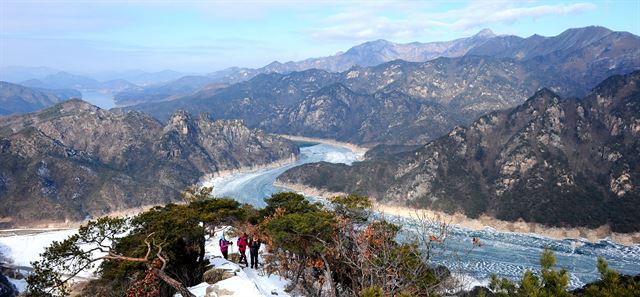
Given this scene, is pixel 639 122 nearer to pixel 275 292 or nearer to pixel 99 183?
pixel 275 292

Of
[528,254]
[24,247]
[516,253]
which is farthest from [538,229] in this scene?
[24,247]

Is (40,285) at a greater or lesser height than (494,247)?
greater

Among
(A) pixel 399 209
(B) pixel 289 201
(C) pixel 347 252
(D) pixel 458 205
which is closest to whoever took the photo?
(C) pixel 347 252

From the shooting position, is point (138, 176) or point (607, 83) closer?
point (607, 83)

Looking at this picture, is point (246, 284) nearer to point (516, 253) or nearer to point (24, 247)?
point (516, 253)

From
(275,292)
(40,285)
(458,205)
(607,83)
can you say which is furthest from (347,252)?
(607,83)

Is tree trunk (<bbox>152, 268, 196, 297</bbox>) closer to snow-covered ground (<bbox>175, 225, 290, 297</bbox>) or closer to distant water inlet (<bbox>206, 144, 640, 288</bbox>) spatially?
snow-covered ground (<bbox>175, 225, 290, 297</bbox>)

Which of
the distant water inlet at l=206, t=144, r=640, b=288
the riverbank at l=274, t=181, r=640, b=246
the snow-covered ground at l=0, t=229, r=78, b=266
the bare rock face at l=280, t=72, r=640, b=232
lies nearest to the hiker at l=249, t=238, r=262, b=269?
the distant water inlet at l=206, t=144, r=640, b=288

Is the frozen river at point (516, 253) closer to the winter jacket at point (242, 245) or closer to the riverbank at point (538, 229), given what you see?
the riverbank at point (538, 229)
